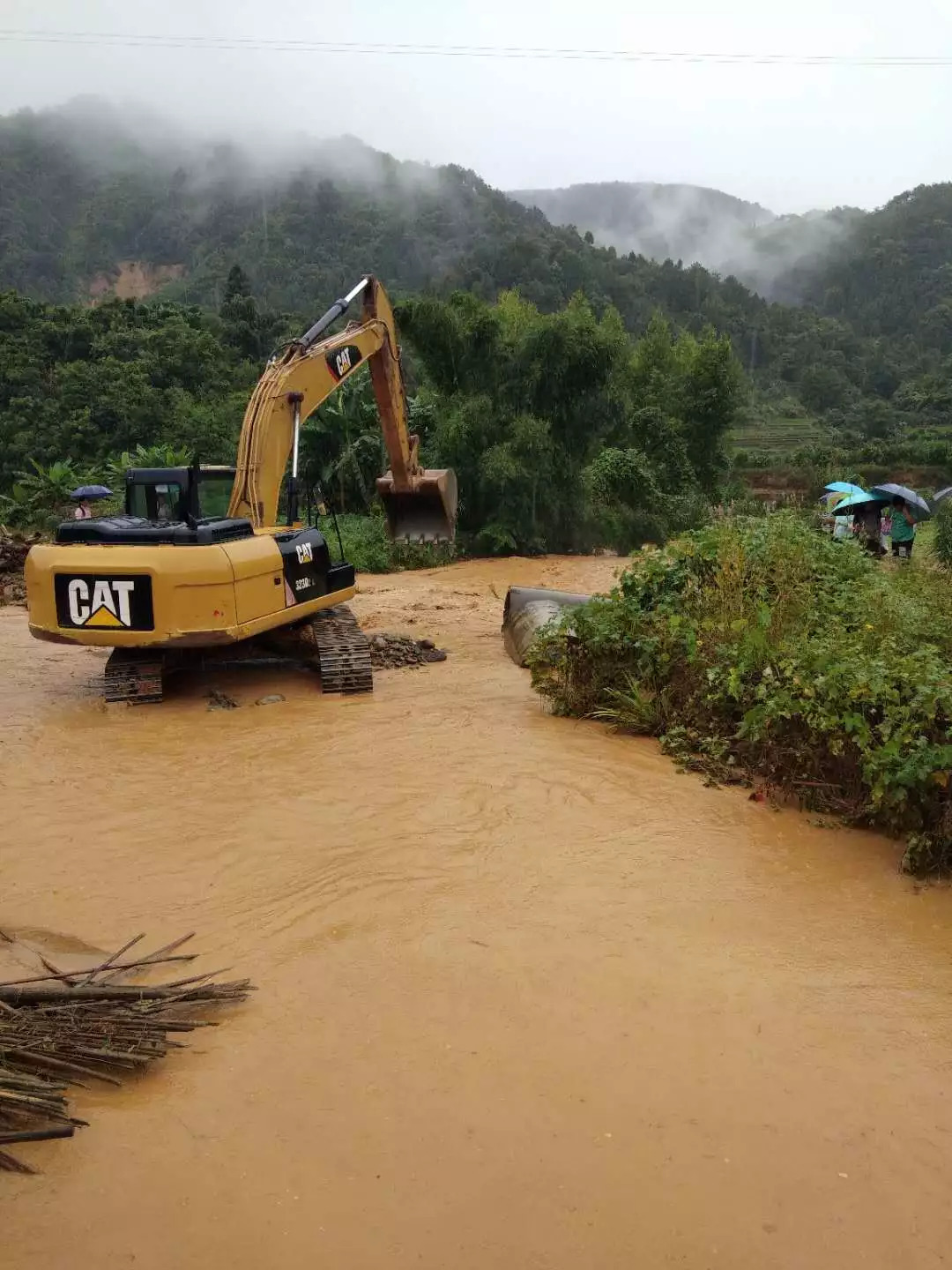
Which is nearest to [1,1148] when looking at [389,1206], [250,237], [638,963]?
[389,1206]

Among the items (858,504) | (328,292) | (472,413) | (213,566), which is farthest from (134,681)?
(328,292)

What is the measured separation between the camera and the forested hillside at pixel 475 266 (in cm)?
6444

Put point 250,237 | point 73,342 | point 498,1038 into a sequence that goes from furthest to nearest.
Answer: point 250,237
point 73,342
point 498,1038

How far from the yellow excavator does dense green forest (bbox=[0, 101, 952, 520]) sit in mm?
12034

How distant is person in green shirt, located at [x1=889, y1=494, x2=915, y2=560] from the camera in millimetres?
11500

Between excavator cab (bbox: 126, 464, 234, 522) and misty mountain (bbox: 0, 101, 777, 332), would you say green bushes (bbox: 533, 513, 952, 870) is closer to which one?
excavator cab (bbox: 126, 464, 234, 522)

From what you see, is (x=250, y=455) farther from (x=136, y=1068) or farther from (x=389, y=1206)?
(x=389, y=1206)

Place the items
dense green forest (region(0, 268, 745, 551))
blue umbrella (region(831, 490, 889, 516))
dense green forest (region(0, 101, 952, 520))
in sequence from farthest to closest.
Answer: dense green forest (region(0, 101, 952, 520))
dense green forest (region(0, 268, 745, 551))
blue umbrella (region(831, 490, 889, 516))

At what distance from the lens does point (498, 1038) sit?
3633 mm

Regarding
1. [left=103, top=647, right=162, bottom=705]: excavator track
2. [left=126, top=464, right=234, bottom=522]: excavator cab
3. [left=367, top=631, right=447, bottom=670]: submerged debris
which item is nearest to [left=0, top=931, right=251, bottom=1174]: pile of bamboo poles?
[left=103, top=647, right=162, bottom=705]: excavator track

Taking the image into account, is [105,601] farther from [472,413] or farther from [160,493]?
[472,413]

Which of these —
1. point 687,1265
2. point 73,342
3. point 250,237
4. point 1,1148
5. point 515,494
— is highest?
point 250,237

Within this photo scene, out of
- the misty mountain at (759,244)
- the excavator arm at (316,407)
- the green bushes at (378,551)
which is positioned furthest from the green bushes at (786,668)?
the misty mountain at (759,244)

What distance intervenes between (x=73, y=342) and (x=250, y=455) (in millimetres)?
26770
